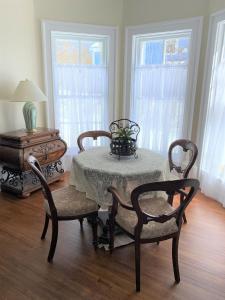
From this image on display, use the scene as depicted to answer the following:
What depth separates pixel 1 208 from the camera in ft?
9.21

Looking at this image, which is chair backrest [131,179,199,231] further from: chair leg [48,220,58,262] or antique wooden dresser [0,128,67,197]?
antique wooden dresser [0,128,67,197]

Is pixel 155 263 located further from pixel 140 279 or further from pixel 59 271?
pixel 59 271

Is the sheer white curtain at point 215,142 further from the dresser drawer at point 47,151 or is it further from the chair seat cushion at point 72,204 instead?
the dresser drawer at point 47,151

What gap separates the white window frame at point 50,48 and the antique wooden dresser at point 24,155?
0.59 metres

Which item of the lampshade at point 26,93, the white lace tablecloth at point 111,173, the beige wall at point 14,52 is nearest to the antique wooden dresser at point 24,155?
the beige wall at point 14,52

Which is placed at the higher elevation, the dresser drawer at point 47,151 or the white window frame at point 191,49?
the white window frame at point 191,49

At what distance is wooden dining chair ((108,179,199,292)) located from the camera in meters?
1.49

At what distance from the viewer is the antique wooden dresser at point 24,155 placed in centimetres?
284

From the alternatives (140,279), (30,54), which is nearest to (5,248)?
(140,279)

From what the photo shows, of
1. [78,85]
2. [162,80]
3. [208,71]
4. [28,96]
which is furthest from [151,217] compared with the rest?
[78,85]

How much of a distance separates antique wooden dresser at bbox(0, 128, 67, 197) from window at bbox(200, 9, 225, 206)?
6.65ft

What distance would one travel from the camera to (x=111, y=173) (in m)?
1.89

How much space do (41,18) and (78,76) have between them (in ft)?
3.00

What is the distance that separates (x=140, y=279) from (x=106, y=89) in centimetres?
286
